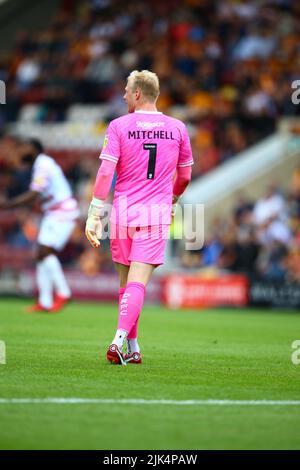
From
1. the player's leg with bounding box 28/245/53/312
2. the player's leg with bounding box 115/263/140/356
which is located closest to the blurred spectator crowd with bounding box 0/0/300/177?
the player's leg with bounding box 28/245/53/312

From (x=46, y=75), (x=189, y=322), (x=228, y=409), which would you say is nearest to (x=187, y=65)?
(x=46, y=75)

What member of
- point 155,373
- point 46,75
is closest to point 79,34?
point 46,75

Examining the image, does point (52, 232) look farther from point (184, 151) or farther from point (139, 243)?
point (139, 243)

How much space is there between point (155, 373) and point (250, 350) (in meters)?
2.91

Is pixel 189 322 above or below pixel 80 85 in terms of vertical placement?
below

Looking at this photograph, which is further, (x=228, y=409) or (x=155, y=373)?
(x=155, y=373)

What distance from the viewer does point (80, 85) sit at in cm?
2942

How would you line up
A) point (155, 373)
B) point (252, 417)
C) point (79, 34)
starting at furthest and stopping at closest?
point (79, 34) → point (155, 373) → point (252, 417)

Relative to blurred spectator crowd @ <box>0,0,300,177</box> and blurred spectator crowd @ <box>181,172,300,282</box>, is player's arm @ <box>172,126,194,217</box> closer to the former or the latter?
blurred spectator crowd @ <box>181,172,300,282</box>

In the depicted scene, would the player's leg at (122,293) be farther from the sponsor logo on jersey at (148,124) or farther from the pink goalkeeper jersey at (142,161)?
the sponsor logo on jersey at (148,124)

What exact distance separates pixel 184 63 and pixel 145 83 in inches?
719

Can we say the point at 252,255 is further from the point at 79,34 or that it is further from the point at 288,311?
the point at 79,34
